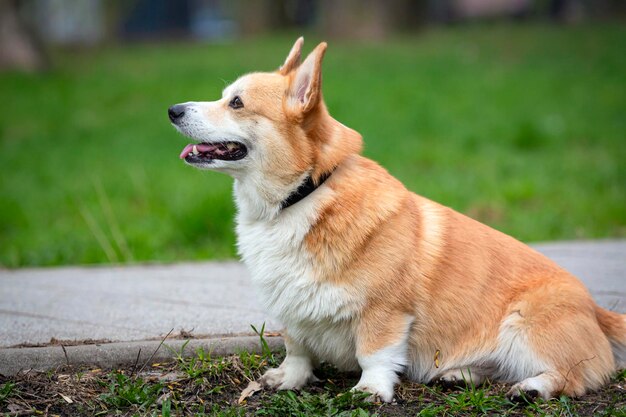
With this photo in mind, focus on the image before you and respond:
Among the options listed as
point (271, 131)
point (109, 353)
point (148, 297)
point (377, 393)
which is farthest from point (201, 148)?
point (148, 297)

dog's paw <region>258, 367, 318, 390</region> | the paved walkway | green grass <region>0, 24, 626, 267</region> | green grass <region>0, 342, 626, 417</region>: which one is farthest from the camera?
green grass <region>0, 24, 626, 267</region>

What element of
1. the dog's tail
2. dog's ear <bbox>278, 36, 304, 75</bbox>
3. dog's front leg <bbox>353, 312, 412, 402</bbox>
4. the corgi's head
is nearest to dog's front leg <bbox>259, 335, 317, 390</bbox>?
dog's front leg <bbox>353, 312, 412, 402</bbox>

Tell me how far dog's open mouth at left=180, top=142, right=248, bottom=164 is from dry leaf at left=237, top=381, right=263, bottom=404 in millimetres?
1002

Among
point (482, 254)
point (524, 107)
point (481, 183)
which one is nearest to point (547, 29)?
point (524, 107)

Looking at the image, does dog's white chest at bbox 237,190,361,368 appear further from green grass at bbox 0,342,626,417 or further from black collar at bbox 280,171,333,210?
green grass at bbox 0,342,626,417

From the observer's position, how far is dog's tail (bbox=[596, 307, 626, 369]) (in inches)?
149

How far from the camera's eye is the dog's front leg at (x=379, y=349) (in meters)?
3.46

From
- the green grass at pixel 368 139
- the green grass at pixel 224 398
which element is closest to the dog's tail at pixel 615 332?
the green grass at pixel 224 398

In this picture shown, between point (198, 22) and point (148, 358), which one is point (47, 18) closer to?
point (198, 22)

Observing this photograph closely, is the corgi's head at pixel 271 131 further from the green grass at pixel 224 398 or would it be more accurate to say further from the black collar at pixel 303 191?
the green grass at pixel 224 398

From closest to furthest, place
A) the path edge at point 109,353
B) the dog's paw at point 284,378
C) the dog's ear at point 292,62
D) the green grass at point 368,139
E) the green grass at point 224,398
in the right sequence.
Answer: the green grass at point 224,398
the dog's paw at point 284,378
the path edge at point 109,353
the dog's ear at point 292,62
the green grass at point 368,139

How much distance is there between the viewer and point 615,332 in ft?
12.4

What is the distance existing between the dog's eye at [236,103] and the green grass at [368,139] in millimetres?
3269

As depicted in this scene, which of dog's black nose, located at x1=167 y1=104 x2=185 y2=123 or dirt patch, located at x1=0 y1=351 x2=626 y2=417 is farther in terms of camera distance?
dog's black nose, located at x1=167 y1=104 x2=185 y2=123
